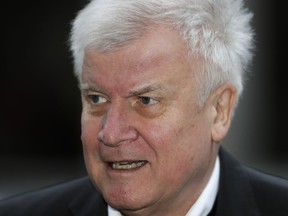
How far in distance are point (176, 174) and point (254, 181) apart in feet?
1.67

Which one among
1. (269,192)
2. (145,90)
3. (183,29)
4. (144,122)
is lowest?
(269,192)

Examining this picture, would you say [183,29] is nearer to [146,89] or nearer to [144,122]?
[146,89]

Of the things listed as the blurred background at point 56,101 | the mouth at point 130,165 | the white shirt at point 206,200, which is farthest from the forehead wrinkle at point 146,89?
the blurred background at point 56,101

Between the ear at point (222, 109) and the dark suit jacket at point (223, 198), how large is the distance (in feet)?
0.86

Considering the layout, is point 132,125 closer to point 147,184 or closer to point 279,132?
point 147,184

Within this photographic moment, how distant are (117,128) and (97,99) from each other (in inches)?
7.4

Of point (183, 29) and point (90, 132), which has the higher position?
point (183, 29)

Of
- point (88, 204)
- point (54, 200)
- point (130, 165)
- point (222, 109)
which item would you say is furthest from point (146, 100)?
point (54, 200)

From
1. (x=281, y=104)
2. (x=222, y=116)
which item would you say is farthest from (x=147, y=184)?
(x=281, y=104)

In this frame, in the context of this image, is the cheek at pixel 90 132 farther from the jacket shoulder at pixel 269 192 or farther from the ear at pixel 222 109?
the jacket shoulder at pixel 269 192

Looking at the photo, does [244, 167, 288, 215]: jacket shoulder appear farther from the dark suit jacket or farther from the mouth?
the mouth

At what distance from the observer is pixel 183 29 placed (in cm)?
379

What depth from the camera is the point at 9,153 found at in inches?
301

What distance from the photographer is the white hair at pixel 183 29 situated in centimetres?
376
